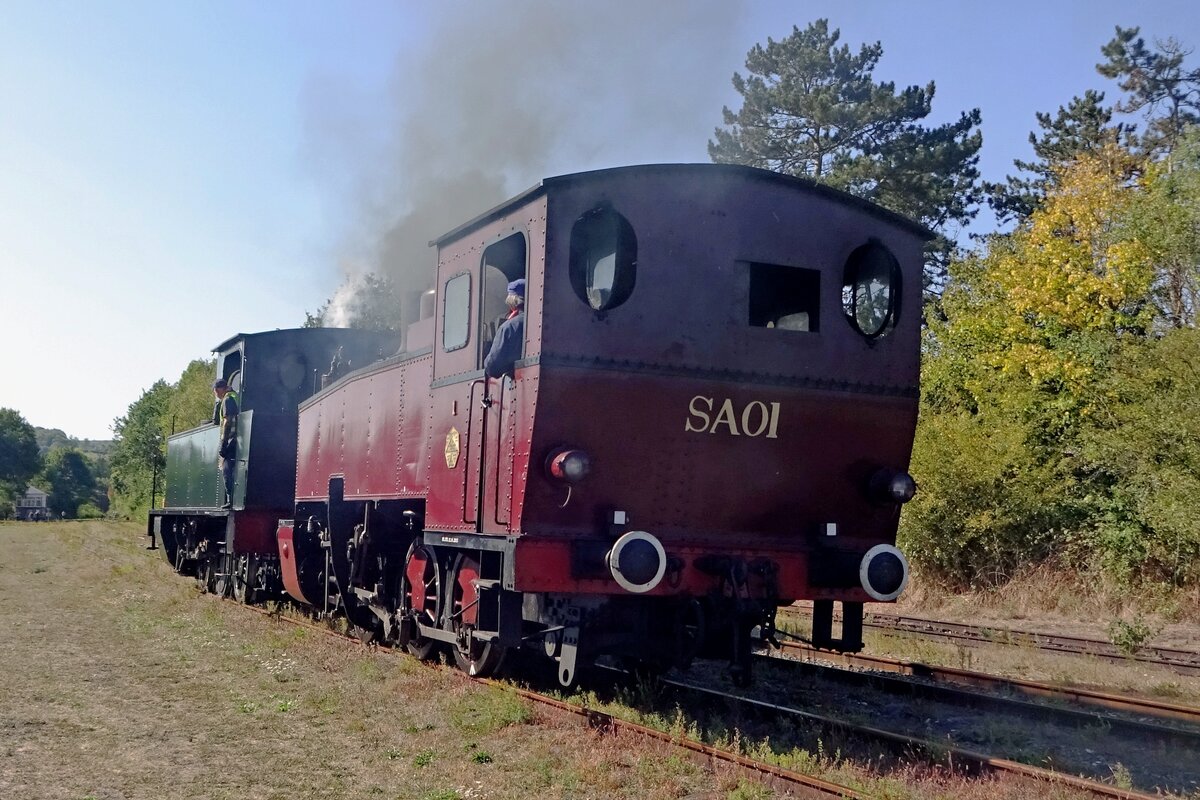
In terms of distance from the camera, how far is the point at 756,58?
35.0m

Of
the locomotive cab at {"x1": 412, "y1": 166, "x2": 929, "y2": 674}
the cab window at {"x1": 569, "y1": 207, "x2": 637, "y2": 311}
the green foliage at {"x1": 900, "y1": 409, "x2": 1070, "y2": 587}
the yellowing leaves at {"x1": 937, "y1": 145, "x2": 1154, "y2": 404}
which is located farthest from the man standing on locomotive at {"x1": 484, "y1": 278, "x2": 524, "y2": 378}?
the yellowing leaves at {"x1": 937, "y1": 145, "x2": 1154, "y2": 404}

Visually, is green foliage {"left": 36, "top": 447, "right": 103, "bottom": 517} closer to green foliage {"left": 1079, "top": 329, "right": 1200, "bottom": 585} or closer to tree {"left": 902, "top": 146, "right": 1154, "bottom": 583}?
tree {"left": 902, "top": 146, "right": 1154, "bottom": 583}

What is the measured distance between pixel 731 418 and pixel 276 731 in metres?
3.79

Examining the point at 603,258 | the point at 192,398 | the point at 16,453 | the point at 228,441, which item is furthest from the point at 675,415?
the point at 16,453

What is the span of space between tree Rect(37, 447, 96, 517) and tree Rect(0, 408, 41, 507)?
3.59 m

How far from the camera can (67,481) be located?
131250mm

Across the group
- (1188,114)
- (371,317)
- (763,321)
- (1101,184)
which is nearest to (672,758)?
(763,321)

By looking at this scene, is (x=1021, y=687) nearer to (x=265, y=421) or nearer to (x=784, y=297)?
(x=784, y=297)

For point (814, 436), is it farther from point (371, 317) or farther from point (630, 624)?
point (371, 317)

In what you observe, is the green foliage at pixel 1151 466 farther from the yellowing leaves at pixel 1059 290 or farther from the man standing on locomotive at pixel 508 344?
the man standing on locomotive at pixel 508 344

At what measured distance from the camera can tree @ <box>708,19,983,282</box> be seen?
32.9 meters

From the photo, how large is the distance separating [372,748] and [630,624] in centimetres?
197

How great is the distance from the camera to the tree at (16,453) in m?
116

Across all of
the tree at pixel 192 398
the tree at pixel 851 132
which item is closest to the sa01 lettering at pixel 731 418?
the tree at pixel 851 132
